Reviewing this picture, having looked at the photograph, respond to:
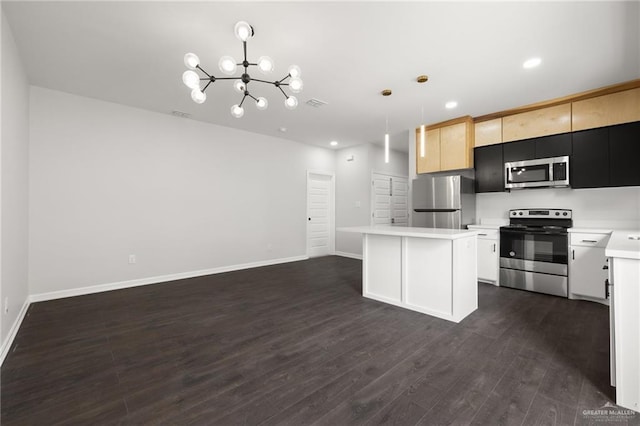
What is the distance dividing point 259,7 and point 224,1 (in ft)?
0.84

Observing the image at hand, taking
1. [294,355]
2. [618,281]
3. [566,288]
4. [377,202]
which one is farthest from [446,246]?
[377,202]

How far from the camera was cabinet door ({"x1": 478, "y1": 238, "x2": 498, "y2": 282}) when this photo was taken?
404cm

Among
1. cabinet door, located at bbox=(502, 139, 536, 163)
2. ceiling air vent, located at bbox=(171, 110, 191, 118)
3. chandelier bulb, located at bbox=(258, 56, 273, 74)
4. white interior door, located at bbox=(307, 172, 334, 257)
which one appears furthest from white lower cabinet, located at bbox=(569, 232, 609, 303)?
ceiling air vent, located at bbox=(171, 110, 191, 118)

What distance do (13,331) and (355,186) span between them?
5.73 metres

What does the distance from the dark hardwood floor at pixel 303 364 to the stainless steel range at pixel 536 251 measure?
375 millimetres

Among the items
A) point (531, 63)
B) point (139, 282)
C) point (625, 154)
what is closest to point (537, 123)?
point (625, 154)

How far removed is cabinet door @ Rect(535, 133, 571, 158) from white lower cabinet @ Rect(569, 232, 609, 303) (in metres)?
1.15

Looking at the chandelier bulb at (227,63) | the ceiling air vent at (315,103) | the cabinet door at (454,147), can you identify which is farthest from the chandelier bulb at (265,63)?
the cabinet door at (454,147)

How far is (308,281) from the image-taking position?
4324mm

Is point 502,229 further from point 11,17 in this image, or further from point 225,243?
point 11,17

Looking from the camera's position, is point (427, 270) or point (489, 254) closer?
point (427, 270)

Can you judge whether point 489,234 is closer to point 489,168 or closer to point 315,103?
point 489,168

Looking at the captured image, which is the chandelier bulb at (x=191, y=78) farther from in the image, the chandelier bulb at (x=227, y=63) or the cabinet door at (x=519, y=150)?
the cabinet door at (x=519, y=150)

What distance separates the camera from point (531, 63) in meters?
2.80
